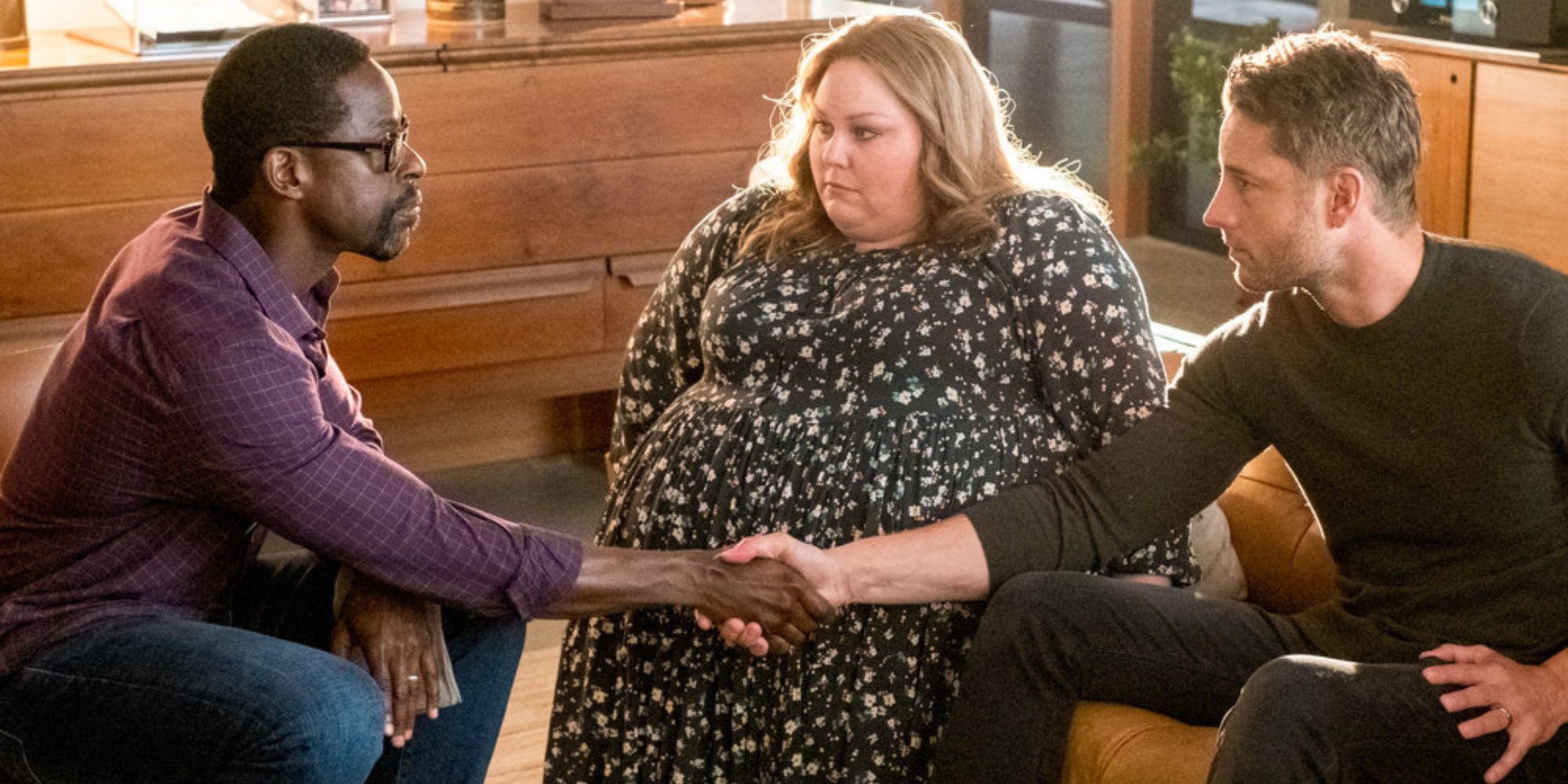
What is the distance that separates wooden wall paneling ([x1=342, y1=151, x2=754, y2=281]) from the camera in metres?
3.79

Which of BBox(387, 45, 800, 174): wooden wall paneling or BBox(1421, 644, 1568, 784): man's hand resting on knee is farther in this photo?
BBox(387, 45, 800, 174): wooden wall paneling

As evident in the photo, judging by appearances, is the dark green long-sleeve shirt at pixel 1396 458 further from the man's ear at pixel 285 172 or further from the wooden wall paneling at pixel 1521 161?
the wooden wall paneling at pixel 1521 161

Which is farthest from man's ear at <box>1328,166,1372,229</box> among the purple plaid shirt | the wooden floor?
the wooden floor

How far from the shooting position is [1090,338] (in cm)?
226

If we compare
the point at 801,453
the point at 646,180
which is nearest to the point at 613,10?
the point at 646,180

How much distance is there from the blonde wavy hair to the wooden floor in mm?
881

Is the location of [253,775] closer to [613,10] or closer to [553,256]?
[553,256]

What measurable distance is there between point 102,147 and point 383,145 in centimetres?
170

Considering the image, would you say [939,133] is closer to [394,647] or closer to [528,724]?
[394,647]

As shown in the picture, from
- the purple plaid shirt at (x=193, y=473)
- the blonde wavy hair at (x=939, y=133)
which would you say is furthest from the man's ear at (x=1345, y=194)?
the purple plaid shirt at (x=193, y=473)

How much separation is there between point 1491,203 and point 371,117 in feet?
7.98

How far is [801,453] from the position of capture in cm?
230

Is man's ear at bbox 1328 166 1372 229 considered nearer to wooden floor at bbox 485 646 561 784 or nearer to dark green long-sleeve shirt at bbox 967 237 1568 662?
dark green long-sleeve shirt at bbox 967 237 1568 662

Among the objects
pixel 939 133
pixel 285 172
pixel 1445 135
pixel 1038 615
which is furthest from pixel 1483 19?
pixel 285 172
